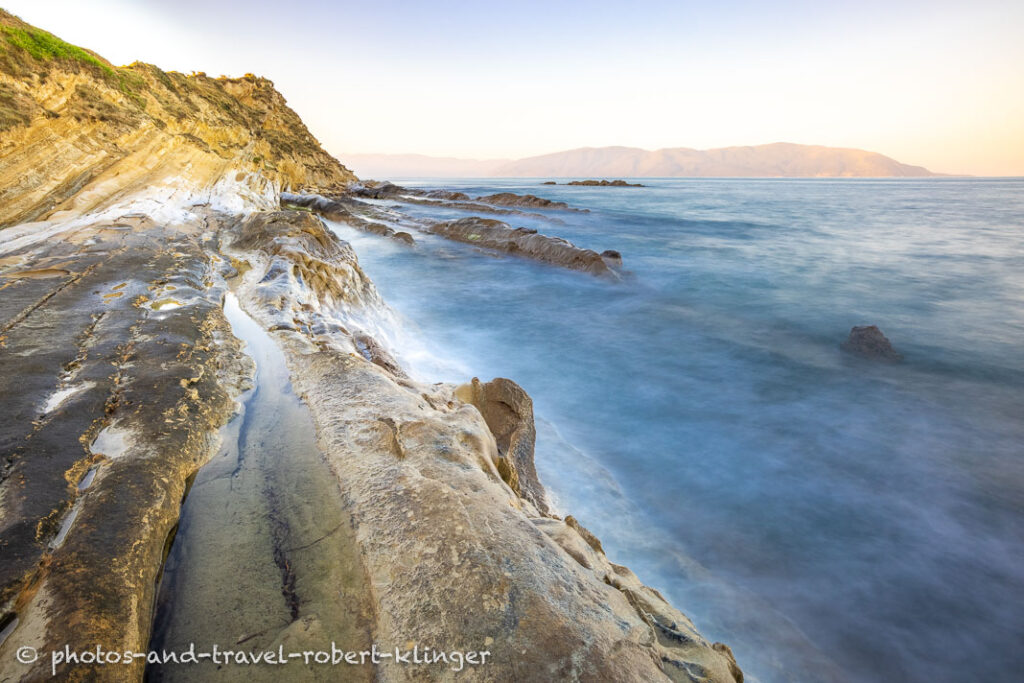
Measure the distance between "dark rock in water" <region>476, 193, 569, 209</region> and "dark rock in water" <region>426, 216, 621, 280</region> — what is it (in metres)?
13.4

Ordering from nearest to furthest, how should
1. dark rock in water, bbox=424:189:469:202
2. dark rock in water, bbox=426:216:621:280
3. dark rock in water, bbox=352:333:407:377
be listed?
dark rock in water, bbox=352:333:407:377, dark rock in water, bbox=426:216:621:280, dark rock in water, bbox=424:189:469:202

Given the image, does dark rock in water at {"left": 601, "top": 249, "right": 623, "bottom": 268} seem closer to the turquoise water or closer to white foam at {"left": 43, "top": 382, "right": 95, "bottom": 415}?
the turquoise water

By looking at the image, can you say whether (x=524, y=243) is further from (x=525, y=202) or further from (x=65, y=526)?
(x=525, y=202)

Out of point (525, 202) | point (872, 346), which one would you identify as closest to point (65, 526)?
point (872, 346)

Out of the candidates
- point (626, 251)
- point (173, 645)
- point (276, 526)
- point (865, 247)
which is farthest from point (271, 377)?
point (865, 247)

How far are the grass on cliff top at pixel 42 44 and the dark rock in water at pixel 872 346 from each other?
18041 mm

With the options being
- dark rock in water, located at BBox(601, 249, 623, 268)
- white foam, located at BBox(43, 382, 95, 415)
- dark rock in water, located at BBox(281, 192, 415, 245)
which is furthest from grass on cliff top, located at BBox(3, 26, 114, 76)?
dark rock in water, located at BBox(601, 249, 623, 268)

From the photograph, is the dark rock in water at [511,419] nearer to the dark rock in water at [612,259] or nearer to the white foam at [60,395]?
the white foam at [60,395]

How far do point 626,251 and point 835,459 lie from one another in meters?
13.0

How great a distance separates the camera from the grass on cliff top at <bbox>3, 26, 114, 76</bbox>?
895 centimetres

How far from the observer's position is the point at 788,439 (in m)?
5.66

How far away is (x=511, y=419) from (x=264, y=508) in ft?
7.69

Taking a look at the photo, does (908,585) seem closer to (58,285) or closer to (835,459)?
(835,459)

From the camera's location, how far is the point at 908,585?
373 cm
